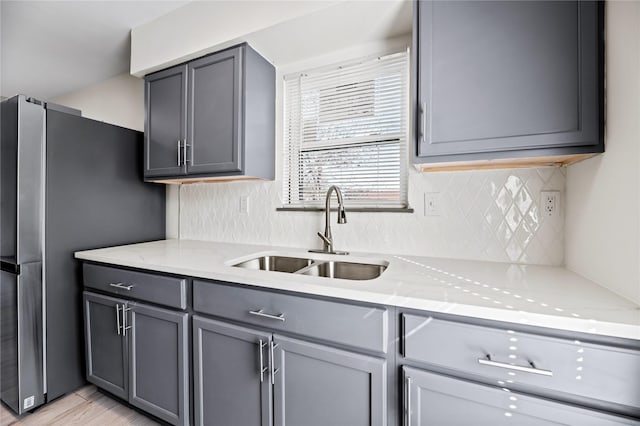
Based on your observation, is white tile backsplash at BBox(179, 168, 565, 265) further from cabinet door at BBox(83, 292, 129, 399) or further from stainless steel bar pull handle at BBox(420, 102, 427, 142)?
cabinet door at BBox(83, 292, 129, 399)

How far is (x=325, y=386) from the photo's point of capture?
1.01m

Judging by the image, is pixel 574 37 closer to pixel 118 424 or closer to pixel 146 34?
pixel 146 34

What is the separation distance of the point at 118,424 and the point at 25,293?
0.88m

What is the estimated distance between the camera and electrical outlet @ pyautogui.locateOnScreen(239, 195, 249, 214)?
80.0 inches

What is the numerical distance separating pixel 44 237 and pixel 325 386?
1744 mm

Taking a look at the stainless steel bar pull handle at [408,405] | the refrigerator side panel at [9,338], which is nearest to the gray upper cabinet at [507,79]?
the stainless steel bar pull handle at [408,405]

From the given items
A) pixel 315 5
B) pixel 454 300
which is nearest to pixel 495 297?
pixel 454 300

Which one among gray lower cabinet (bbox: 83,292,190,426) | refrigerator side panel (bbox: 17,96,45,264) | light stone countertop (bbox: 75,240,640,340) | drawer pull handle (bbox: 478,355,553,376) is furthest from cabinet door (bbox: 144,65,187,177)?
drawer pull handle (bbox: 478,355,553,376)

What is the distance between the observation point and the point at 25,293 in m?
1.53

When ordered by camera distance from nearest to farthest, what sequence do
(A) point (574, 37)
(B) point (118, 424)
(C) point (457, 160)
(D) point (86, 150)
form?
(A) point (574, 37), (C) point (457, 160), (B) point (118, 424), (D) point (86, 150)

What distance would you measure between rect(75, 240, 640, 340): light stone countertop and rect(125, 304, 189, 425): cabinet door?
26cm

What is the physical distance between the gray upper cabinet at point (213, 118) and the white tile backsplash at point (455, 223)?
1.16 ft

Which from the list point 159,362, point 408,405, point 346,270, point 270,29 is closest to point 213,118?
point 270,29

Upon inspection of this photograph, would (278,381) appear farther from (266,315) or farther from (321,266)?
(321,266)
